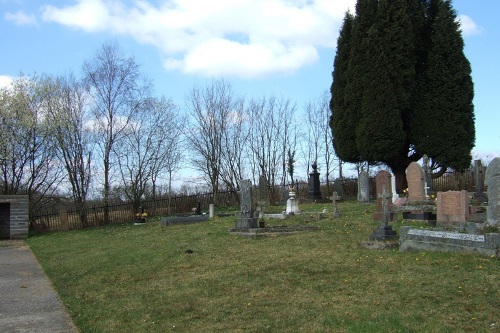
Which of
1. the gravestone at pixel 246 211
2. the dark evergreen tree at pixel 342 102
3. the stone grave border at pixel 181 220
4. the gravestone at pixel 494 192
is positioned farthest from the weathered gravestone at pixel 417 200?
the dark evergreen tree at pixel 342 102

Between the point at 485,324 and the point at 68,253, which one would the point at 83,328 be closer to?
the point at 485,324

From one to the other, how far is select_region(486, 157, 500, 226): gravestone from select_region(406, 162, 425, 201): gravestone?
6429 millimetres

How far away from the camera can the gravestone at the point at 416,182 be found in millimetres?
16734

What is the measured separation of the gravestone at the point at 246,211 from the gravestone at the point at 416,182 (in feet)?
18.6

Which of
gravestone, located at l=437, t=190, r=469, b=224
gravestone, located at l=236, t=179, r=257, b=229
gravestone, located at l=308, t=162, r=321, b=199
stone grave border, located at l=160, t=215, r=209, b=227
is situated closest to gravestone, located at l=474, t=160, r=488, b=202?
gravestone, located at l=437, t=190, r=469, b=224

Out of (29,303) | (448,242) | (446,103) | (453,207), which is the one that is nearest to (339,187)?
(446,103)

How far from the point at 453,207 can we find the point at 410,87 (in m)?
15.8

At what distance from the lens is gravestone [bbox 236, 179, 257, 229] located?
1502 cm

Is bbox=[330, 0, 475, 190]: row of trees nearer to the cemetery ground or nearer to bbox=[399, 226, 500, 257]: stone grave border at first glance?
the cemetery ground

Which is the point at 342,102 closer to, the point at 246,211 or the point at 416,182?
the point at 416,182

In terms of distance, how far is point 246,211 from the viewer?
608 inches

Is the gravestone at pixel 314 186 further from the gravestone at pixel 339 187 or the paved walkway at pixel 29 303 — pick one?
the paved walkway at pixel 29 303

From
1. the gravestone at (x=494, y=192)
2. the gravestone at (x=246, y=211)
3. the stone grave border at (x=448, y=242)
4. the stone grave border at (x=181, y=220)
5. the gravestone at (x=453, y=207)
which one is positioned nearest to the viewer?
the stone grave border at (x=448, y=242)

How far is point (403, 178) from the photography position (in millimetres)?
28375
